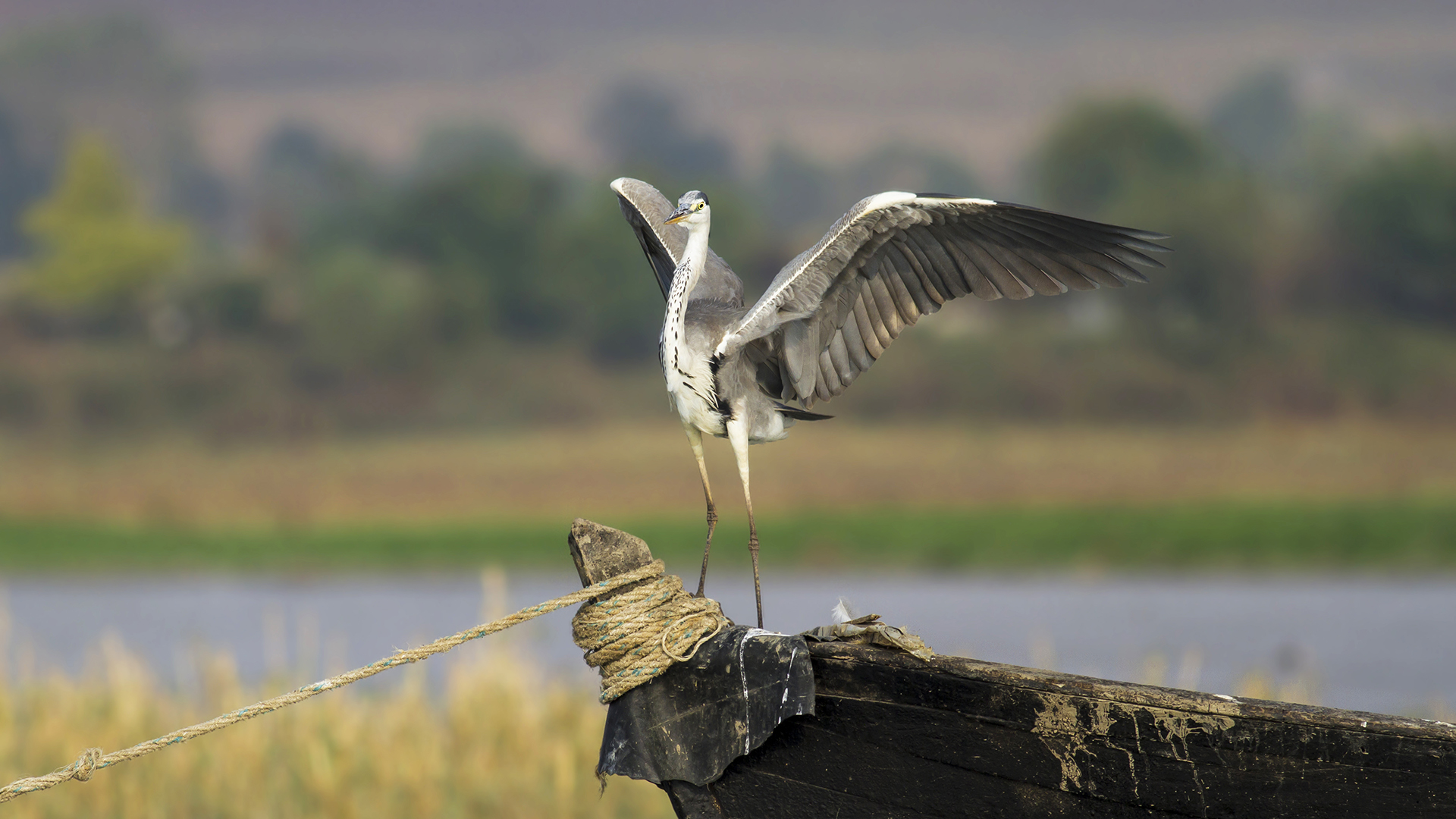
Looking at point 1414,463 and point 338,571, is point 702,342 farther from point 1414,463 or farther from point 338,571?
point 1414,463

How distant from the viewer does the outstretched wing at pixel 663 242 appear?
3982mm

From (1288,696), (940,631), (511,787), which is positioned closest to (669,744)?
(511,787)

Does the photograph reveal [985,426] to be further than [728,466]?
Yes

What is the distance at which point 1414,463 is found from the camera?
23219 mm

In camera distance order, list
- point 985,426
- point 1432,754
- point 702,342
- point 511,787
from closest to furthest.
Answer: point 1432,754 < point 702,342 < point 511,787 < point 985,426

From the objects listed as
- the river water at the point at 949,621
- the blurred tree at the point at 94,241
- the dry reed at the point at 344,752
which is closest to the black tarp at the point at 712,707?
the dry reed at the point at 344,752

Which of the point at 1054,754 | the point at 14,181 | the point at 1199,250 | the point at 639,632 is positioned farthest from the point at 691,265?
the point at 14,181

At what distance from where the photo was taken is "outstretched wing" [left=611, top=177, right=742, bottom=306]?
398 centimetres

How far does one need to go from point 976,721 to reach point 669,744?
2.37 ft

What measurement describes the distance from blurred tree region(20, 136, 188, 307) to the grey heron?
1190 inches

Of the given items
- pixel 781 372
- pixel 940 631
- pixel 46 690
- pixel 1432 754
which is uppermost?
pixel 781 372

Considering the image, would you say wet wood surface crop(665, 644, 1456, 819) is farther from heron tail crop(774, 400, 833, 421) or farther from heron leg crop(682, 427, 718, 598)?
heron tail crop(774, 400, 833, 421)

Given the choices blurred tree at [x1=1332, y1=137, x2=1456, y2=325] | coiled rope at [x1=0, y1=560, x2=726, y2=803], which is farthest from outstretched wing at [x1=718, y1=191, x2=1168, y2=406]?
blurred tree at [x1=1332, y1=137, x2=1456, y2=325]

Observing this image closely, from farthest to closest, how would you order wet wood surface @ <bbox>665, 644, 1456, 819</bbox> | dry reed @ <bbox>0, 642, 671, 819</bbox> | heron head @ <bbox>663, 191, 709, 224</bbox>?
dry reed @ <bbox>0, 642, 671, 819</bbox>, heron head @ <bbox>663, 191, 709, 224</bbox>, wet wood surface @ <bbox>665, 644, 1456, 819</bbox>
